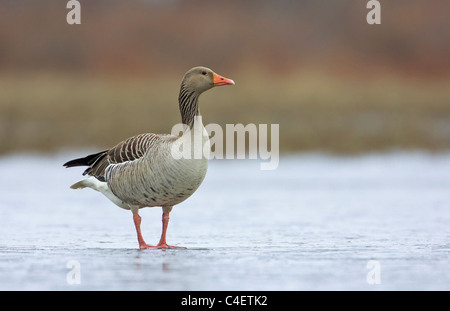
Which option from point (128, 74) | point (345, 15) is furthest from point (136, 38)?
point (345, 15)

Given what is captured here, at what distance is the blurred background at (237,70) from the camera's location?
22188 millimetres

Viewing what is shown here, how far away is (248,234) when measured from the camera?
988 cm

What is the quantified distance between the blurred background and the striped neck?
1192 centimetres

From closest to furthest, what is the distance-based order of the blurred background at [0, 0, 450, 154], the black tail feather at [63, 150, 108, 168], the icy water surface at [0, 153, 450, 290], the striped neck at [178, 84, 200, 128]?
the icy water surface at [0, 153, 450, 290] → the striped neck at [178, 84, 200, 128] → the black tail feather at [63, 150, 108, 168] → the blurred background at [0, 0, 450, 154]

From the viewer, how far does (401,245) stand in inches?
351

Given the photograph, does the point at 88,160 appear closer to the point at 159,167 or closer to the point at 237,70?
the point at 159,167

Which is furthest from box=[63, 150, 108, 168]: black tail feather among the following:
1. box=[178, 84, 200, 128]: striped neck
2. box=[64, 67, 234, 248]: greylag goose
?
box=[178, 84, 200, 128]: striped neck

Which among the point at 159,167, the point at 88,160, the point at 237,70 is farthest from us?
the point at 237,70

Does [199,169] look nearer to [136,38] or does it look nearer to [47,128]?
[47,128]

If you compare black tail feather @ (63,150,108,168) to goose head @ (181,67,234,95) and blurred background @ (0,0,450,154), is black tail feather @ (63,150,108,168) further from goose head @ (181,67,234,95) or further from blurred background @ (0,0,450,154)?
blurred background @ (0,0,450,154)

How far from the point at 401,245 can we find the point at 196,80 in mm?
2884

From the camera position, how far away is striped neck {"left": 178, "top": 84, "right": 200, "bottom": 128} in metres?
8.93

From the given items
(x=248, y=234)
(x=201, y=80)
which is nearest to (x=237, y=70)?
(x=248, y=234)

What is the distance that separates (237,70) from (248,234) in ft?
77.5
